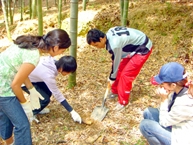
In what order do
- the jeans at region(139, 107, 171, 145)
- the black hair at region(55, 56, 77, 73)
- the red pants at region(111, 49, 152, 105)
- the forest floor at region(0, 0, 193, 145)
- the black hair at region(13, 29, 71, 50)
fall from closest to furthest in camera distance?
1. the black hair at region(13, 29, 71, 50)
2. the jeans at region(139, 107, 171, 145)
3. the black hair at region(55, 56, 77, 73)
4. the forest floor at region(0, 0, 193, 145)
5. the red pants at region(111, 49, 152, 105)

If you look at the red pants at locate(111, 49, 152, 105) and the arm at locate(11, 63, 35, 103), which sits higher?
the arm at locate(11, 63, 35, 103)

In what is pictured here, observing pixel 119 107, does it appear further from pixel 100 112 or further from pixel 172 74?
pixel 172 74

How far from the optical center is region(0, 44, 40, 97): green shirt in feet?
6.51

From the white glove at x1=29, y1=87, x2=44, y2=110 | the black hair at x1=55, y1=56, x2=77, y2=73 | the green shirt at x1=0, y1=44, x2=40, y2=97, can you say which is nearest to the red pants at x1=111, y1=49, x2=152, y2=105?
the black hair at x1=55, y1=56, x2=77, y2=73

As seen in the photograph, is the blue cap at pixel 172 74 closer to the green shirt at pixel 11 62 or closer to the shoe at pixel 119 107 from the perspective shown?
the green shirt at pixel 11 62

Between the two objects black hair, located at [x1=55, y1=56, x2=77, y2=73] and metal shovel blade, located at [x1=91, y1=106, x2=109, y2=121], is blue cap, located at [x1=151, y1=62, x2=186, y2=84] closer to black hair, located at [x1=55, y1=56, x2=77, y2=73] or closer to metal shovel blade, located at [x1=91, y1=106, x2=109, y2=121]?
black hair, located at [x1=55, y1=56, x2=77, y2=73]

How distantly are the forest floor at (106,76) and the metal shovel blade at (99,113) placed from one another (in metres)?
0.07

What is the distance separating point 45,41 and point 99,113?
5.14 ft

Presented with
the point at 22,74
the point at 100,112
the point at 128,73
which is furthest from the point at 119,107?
the point at 22,74

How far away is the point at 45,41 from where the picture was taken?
212cm

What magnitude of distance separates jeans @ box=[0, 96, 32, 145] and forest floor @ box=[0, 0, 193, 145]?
0.58m

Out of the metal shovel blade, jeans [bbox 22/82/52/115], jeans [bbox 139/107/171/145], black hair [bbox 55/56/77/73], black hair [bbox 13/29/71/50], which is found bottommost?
the metal shovel blade

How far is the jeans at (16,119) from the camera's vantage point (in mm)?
2104

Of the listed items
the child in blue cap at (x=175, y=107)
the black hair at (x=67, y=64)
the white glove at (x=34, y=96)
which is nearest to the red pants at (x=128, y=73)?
the black hair at (x=67, y=64)
